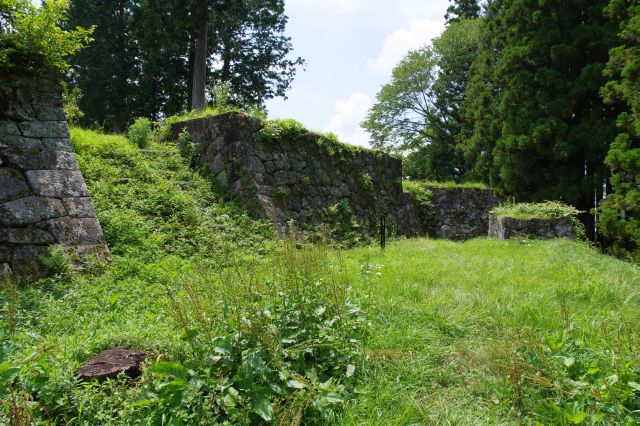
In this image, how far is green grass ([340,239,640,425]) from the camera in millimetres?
2174

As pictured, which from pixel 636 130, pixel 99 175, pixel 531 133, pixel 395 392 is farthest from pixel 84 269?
pixel 531 133

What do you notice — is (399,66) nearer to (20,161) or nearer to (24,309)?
(20,161)

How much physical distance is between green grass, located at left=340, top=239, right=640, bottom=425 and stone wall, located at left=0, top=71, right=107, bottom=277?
3494mm

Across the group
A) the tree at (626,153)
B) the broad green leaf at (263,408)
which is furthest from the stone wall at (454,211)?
the broad green leaf at (263,408)

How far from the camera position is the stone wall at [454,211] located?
565 inches

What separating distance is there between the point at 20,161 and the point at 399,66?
70.9ft

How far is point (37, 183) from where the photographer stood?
16.2ft

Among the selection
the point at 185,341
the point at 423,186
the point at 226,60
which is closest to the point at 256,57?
the point at 226,60

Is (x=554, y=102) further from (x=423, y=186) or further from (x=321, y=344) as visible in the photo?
(x=321, y=344)

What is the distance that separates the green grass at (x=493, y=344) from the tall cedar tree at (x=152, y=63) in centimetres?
1456

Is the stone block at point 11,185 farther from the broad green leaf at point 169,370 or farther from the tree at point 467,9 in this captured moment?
the tree at point 467,9

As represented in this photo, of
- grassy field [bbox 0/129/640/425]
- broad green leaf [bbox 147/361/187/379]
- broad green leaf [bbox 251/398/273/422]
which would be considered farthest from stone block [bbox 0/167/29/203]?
broad green leaf [bbox 251/398/273/422]

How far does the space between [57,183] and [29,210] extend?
0.55 metres

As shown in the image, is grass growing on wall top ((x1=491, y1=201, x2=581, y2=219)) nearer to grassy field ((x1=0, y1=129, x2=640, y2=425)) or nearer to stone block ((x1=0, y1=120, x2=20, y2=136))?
grassy field ((x1=0, y1=129, x2=640, y2=425))
